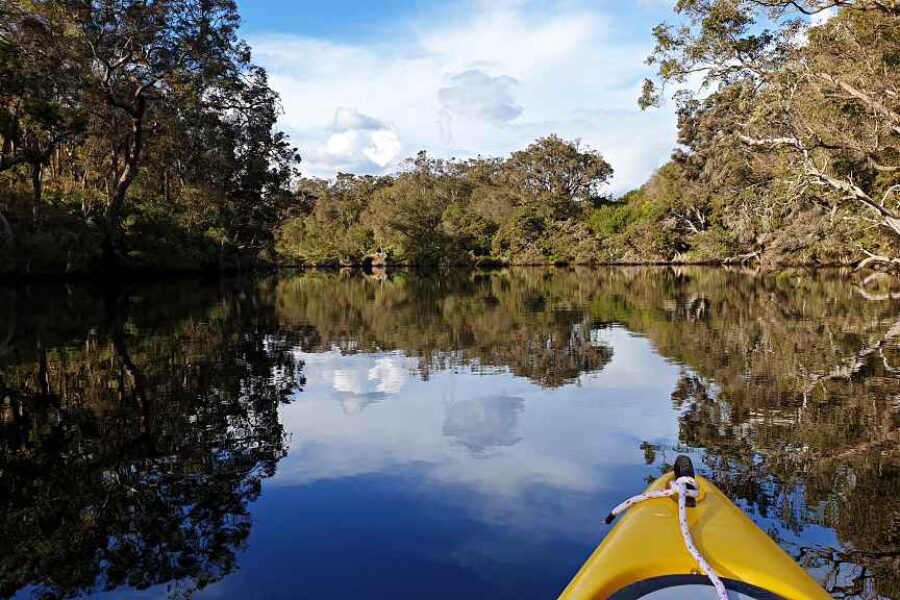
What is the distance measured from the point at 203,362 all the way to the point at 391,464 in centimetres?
559

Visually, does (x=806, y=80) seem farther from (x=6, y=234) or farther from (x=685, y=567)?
(x=6, y=234)

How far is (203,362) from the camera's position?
10.2 m

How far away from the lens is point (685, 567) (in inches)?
102

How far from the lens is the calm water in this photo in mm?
3777

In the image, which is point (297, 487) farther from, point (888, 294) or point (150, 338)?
point (888, 294)

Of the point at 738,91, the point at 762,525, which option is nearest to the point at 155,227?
the point at 738,91

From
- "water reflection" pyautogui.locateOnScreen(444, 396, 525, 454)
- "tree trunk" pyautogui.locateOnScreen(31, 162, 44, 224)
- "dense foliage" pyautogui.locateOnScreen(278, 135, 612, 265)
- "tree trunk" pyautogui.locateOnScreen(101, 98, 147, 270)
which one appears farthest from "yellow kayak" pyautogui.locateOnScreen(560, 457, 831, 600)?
"dense foliage" pyautogui.locateOnScreen(278, 135, 612, 265)

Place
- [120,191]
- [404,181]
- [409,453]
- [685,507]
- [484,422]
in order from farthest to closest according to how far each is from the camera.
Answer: [404,181]
[120,191]
[484,422]
[409,453]
[685,507]

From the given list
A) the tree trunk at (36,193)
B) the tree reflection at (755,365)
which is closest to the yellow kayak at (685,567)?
the tree reflection at (755,365)

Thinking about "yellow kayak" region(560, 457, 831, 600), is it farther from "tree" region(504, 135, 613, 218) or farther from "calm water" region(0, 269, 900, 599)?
"tree" region(504, 135, 613, 218)

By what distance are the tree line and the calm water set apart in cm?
523

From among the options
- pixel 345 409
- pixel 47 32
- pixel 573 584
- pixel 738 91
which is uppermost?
pixel 47 32

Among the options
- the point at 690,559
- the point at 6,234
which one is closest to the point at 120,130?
the point at 6,234

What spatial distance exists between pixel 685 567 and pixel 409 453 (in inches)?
143
